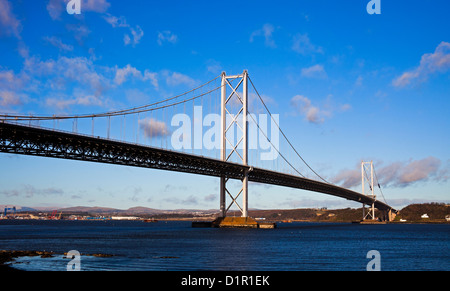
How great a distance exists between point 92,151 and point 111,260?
2765cm

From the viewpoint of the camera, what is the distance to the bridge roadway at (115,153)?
46.6 metres

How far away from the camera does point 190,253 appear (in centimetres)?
3394

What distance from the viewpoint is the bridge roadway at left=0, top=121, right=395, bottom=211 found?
4656 cm

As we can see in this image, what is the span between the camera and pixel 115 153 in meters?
56.9

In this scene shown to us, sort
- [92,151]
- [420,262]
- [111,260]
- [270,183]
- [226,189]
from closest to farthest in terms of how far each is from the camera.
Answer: [111,260] < [420,262] < [92,151] < [226,189] < [270,183]

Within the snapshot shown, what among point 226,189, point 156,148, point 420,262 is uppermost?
point 156,148

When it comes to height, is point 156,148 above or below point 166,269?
above
